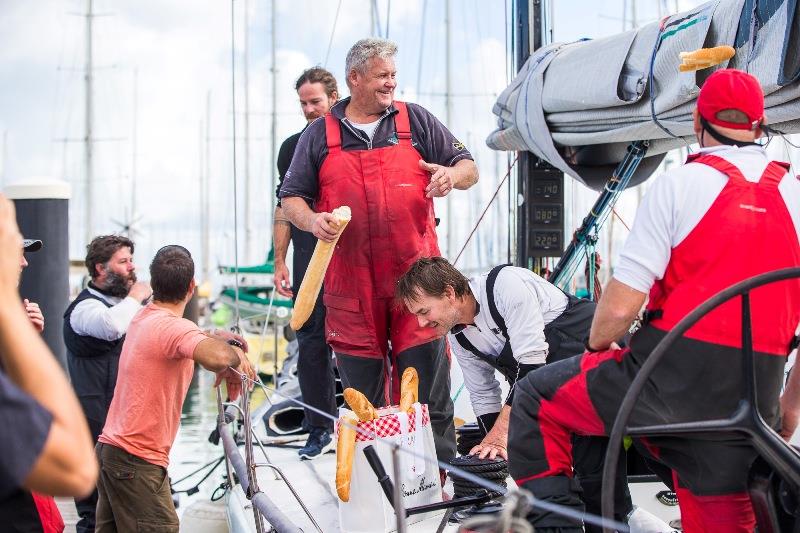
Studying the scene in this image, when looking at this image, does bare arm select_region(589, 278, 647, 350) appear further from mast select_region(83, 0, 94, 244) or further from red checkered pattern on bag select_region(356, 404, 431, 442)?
mast select_region(83, 0, 94, 244)

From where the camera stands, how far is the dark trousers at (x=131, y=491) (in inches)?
152

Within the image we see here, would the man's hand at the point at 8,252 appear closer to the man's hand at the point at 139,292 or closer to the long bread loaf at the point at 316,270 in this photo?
the long bread loaf at the point at 316,270

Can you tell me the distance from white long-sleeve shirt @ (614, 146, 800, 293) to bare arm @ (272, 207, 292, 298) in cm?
264

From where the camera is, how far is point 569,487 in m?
2.76

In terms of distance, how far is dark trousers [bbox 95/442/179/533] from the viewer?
387 cm

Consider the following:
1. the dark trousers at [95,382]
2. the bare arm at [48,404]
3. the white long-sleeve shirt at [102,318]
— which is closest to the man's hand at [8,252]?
the bare arm at [48,404]

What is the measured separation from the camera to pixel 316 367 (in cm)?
518

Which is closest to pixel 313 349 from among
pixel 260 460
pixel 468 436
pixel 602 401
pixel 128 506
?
pixel 260 460

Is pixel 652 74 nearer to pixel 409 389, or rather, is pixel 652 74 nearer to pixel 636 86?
pixel 636 86

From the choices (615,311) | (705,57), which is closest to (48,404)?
(615,311)

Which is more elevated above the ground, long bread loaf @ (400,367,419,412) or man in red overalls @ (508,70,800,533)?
man in red overalls @ (508,70,800,533)

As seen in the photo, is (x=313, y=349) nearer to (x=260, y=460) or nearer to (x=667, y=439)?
(x=260, y=460)

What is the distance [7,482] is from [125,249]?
15.1 feet

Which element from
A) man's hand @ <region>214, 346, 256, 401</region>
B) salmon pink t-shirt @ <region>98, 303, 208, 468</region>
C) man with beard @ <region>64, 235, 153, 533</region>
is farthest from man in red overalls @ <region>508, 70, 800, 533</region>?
man with beard @ <region>64, 235, 153, 533</region>
